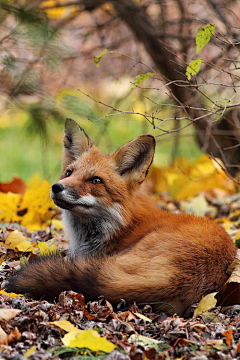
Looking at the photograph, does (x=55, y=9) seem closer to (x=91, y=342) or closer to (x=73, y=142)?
(x=73, y=142)

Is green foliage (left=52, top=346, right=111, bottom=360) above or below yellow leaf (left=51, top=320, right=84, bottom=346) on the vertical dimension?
below

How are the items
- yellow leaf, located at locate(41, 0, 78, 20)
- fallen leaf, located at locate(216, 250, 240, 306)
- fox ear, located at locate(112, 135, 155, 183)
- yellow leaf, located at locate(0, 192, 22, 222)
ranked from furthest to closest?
yellow leaf, located at locate(41, 0, 78, 20), yellow leaf, located at locate(0, 192, 22, 222), fox ear, located at locate(112, 135, 155, 183), fallen leaf, located at locate(216, 250, 240, 306)

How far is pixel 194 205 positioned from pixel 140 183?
10.3ft

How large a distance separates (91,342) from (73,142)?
3029 mm

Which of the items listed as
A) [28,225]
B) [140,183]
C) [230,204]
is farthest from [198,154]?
[140,183]

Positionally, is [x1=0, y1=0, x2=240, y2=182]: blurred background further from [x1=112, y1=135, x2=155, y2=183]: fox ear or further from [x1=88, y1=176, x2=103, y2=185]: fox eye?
[x1=88, y1=176, x2=103, y2=185]: fox eye

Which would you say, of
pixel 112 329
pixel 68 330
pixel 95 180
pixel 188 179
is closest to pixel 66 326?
pixel 68 330

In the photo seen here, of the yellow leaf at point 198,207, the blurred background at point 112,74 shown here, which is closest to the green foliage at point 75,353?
the blurred background at point 112,74

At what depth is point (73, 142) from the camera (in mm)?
5113

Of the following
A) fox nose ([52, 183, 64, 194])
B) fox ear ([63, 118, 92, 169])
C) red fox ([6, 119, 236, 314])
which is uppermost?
fox ear ([63, 118, 92, 169])

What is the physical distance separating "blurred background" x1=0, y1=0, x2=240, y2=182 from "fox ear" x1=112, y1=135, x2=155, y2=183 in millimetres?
199

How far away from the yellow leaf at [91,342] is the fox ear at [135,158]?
239 centimetres

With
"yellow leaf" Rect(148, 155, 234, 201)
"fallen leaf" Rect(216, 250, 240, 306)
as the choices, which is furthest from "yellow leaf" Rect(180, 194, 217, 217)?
"fallen leaf" Rect(216, 250, 240, 306)

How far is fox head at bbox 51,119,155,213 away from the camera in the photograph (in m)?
4.20
